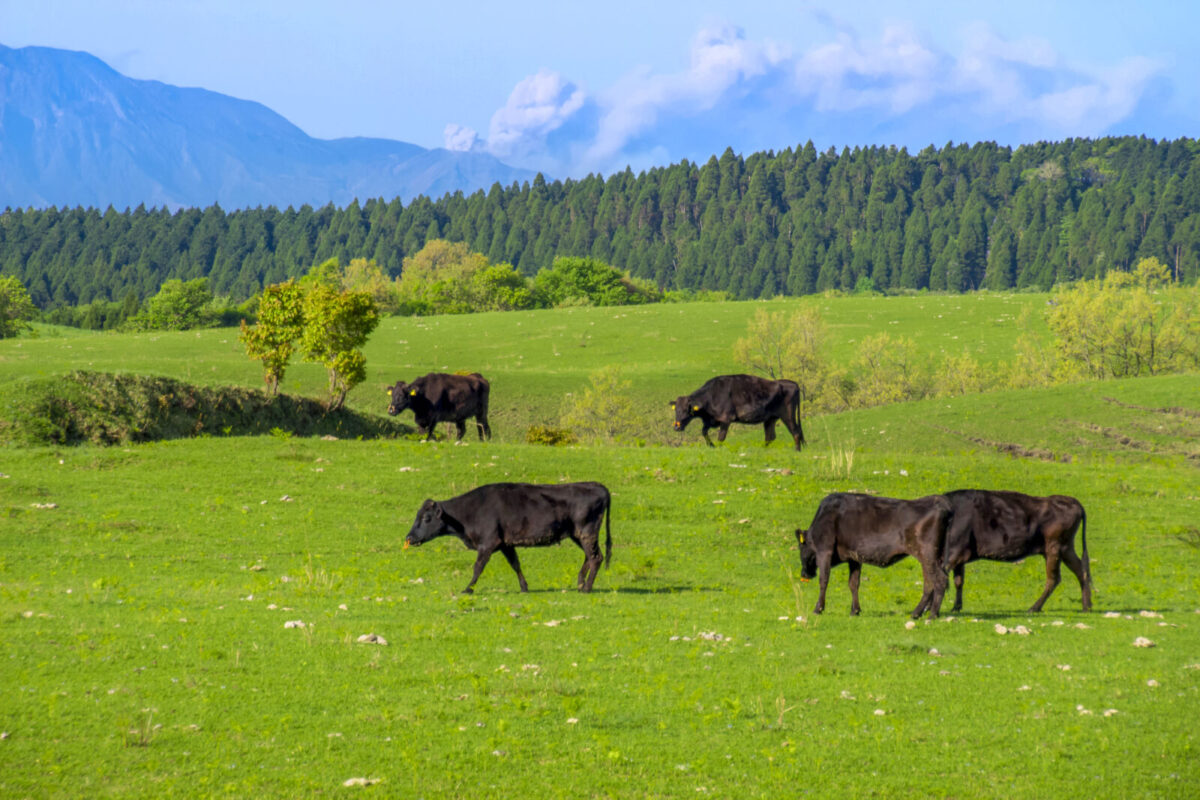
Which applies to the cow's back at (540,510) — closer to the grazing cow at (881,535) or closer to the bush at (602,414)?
the grazing cow at (881,535)

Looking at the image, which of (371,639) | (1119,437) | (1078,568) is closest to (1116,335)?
(1119,437)

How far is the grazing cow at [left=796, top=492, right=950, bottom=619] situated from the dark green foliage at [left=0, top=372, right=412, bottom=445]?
2094 centimetres

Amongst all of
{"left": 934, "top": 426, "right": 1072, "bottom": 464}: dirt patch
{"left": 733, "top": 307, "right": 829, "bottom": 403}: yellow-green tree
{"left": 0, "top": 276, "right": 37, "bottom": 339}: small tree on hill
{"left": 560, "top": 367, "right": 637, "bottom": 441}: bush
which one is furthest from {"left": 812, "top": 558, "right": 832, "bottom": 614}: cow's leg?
{"left": 0, "top": 276, "right": 37, "bottom": 339}: small tree on hill

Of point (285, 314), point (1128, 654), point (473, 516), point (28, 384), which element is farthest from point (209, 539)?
point (285, 314)

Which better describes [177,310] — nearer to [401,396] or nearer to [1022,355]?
[1022,355]

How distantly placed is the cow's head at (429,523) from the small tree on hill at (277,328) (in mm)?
22457

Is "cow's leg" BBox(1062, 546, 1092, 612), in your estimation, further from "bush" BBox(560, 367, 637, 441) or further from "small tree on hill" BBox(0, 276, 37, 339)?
"small tree on hill" BBox(0, 276, 37, 339)

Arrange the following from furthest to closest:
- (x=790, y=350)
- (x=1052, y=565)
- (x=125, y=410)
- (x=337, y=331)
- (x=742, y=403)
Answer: (x=790, y=350)
(x=337, y=331)
(x=742, y=403)
(x=125, y=410)
(x=1052, y=565)

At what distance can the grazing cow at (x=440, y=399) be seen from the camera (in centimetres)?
3259

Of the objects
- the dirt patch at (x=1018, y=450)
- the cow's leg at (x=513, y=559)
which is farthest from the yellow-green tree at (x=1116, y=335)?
the cow's leg at (x=513, y=559)

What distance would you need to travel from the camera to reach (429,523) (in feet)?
55.2

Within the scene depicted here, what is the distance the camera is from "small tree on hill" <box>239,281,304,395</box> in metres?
37.8

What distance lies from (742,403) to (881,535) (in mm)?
16677

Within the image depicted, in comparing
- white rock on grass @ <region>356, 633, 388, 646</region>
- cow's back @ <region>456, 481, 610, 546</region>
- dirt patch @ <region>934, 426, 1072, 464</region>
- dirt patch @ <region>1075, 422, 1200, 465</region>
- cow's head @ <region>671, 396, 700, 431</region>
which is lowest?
dirt patch @ <region>934, 426, 1072, 464</region>
